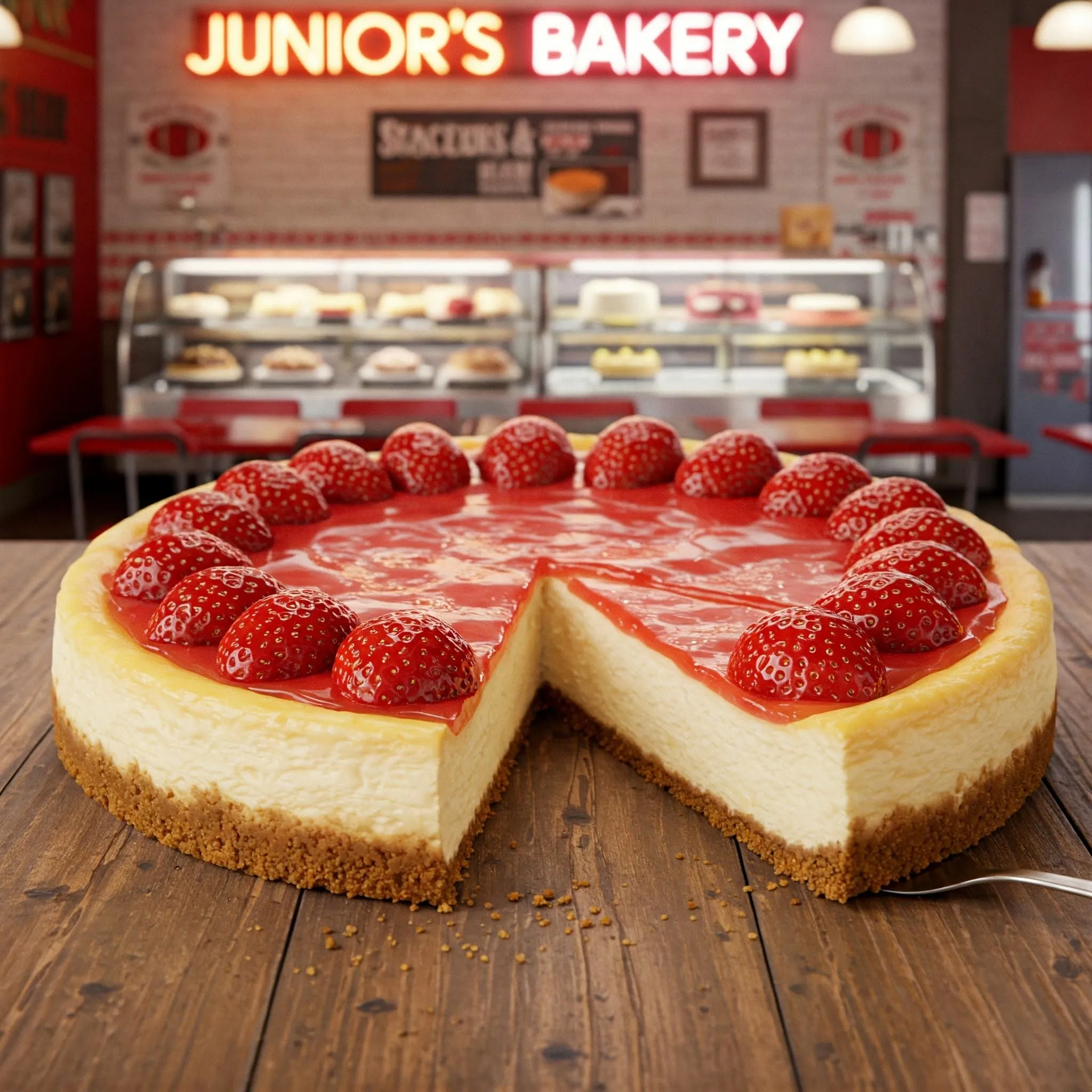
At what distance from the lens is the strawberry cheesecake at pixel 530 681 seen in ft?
7.05

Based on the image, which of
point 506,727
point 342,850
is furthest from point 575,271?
point 342,850

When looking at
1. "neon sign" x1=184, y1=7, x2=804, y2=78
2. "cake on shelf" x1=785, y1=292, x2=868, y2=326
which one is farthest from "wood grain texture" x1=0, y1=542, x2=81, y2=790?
"neon sign" x1=184, y1=7, x2=804, y2=78

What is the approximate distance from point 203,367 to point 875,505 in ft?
19.4

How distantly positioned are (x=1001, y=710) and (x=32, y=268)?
8.77 metres

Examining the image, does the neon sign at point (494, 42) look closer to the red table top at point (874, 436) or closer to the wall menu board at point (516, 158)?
the wall menu board at point (516, 158)

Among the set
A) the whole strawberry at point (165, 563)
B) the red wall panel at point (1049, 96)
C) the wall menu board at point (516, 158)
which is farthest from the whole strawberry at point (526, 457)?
the red wall panel at point (1049, 96)

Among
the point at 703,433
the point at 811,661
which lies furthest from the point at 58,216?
the point at 811,661

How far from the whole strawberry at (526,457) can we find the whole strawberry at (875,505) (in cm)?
94

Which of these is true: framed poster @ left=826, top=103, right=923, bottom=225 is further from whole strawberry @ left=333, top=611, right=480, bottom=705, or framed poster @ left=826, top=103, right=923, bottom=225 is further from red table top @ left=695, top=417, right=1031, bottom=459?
whole strawberry @ left=333, top=611, right=480, bottom=705

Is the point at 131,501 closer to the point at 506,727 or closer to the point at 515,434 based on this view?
the point at 515,434

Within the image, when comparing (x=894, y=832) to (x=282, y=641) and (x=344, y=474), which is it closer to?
(x=282, y=641)

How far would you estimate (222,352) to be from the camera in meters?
8.48

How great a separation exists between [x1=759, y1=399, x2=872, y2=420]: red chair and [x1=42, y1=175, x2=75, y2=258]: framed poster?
535cm

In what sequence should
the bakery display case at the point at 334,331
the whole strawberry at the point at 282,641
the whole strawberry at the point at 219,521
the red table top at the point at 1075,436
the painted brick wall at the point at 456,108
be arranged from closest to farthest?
the whole strawberry at the point at 282,641, the whole strawberry at the point at 219,521, the red table top at the point at 1075,436, the bakery display case at the point at 334,331, the painted brick wall at the point at 456,108
